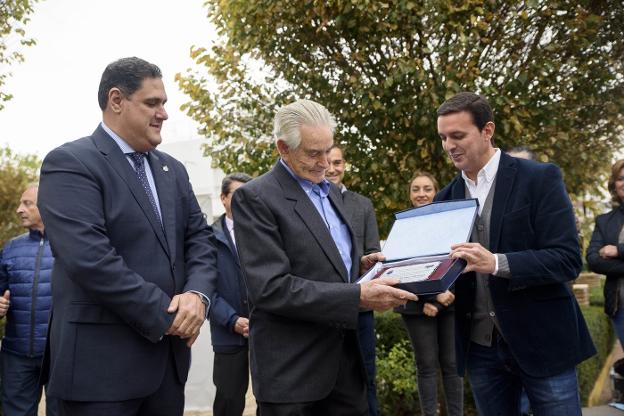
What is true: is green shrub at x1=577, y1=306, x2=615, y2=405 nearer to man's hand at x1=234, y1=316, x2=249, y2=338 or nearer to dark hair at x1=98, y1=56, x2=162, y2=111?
man's hand at x1=234, y1=316, x2=249, y2=338

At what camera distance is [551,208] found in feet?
9.26

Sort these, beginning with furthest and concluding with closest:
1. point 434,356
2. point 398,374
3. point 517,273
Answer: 1. point 398,374
2. point 434,356
3. point 517,273

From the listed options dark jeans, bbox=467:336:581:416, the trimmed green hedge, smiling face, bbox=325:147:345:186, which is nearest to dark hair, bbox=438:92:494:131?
dark jeans, bbox=467:336:581:416

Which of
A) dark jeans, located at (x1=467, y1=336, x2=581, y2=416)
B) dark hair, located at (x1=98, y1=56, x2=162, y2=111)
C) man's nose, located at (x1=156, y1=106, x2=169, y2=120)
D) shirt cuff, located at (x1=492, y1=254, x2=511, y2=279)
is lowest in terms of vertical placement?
dark jeans, located at (x1=467, y1=336, x2=581, y2=416)

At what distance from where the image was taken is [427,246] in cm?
280

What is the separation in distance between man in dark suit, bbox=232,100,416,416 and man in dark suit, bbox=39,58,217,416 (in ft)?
1.17

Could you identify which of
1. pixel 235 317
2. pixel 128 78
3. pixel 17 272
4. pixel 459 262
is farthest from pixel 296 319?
pixel 17 272

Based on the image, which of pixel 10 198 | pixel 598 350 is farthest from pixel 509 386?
pixel 10 198

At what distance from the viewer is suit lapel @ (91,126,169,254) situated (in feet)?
9.32

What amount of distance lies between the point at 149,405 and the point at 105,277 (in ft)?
2.19

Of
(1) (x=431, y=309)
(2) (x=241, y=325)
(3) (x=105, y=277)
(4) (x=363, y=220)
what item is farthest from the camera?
(1) (x=431, y=309)

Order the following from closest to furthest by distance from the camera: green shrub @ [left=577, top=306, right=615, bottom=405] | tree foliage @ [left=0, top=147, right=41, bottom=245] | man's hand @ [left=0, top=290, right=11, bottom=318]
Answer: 1. man's hand @ [left=0, top=290, right=11, bottom=318]
2. green shrub @ [left=577, top=306, right=615, bottom=405]
3. tree foliage @ [left=0, top=147, right=41, bottom=245]

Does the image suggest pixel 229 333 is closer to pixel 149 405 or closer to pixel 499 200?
pixel 149 405

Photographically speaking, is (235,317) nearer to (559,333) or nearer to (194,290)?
(194,290)
